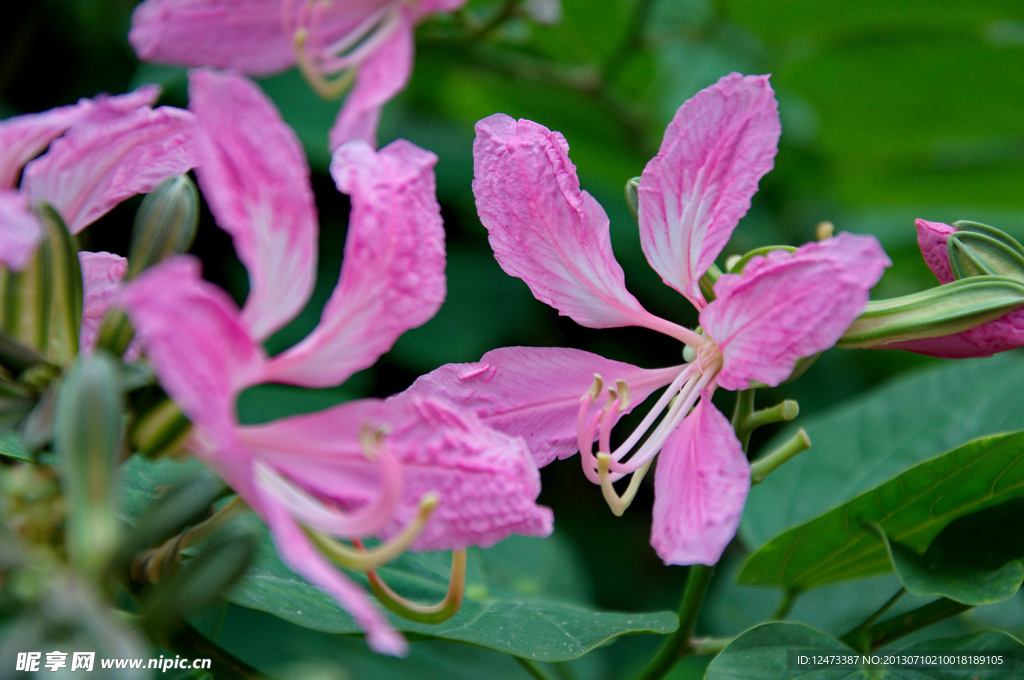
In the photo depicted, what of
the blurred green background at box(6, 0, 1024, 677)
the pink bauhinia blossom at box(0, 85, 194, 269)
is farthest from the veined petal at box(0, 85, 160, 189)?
the blurred green background at box(6, 0, 1024, 677)

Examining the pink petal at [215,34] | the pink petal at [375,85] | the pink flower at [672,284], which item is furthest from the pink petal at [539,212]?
the pink petal at [215,34]

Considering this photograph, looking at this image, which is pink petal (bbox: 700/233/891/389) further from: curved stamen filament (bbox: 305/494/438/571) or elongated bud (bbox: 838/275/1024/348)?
curved stamen filament (bbox: 305/494/438/571)

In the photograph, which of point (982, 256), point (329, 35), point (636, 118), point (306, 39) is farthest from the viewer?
point (636, 118)

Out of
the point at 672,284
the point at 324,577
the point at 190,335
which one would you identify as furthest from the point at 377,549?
the point at 672,284

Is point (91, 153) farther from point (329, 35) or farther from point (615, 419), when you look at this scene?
point (329, 35)

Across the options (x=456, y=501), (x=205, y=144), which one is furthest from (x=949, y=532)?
(x=205, y=144)

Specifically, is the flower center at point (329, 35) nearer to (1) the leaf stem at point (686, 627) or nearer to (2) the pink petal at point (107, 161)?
(2) the pink petal at point (107, 161)
